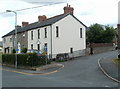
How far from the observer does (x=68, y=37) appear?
33.7 m

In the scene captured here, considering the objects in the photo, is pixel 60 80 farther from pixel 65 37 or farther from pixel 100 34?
pixel 100 34

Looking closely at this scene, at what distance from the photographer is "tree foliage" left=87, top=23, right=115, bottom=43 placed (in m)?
45.0

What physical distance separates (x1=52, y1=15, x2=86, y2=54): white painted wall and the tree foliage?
10.3 metres

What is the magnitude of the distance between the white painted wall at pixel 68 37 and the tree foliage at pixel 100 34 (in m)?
10.3

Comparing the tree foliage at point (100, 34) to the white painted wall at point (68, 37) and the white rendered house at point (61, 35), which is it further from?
the white painted wall at point (68, 37)

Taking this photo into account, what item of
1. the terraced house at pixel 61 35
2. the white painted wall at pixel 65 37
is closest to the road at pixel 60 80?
Result: the terraced house at pixel 61 35

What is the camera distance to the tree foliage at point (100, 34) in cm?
4497

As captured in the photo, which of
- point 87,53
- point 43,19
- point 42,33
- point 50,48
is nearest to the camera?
point 50,48

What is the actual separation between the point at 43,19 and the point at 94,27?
557 inches

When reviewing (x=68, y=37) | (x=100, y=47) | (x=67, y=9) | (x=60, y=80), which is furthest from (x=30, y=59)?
(x=100, y=47)

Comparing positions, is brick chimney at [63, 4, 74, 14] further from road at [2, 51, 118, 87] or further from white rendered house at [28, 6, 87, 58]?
road at [2, 51, 118, 87]

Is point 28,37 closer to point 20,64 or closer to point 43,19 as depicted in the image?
point 43,19

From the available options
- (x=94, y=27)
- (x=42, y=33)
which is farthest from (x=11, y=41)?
(x=94, y=27)

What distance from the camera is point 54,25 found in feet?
104
